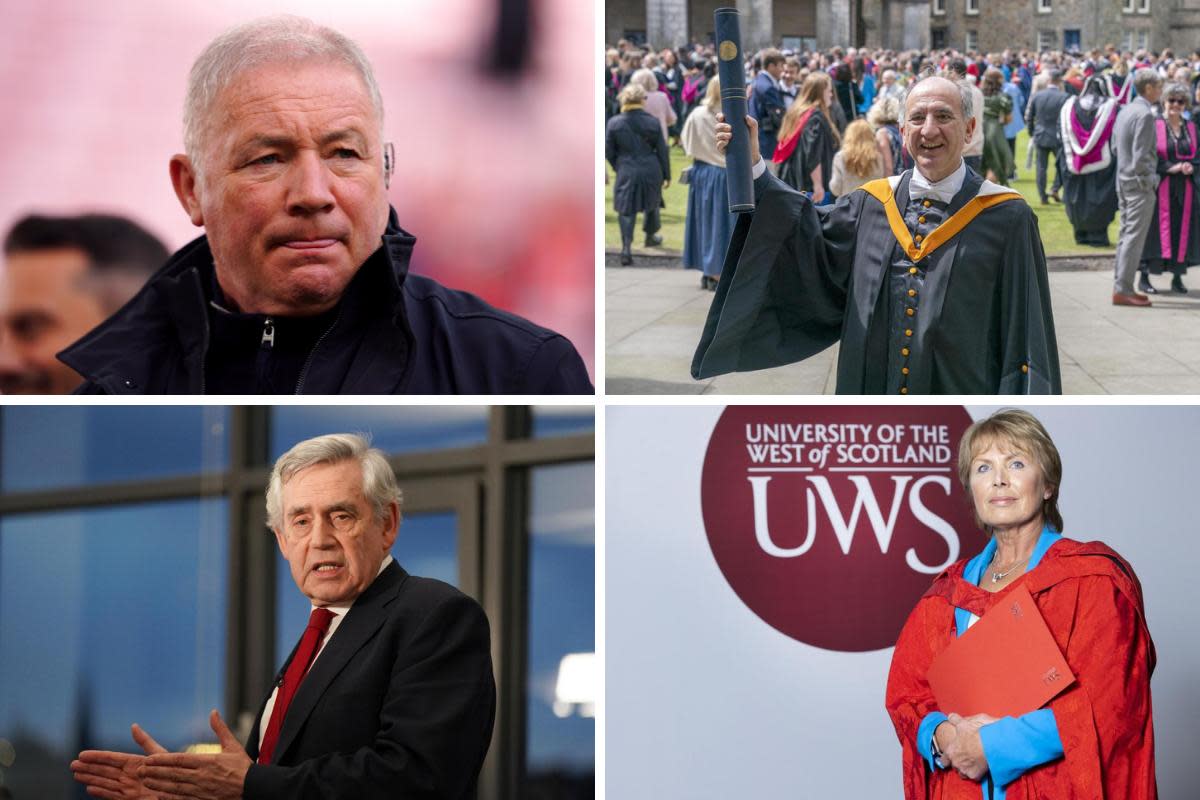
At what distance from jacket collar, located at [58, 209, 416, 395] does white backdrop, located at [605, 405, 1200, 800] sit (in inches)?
26.5

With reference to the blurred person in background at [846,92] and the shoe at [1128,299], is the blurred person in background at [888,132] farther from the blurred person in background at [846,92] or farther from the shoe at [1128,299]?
the shoe at [1128,299]

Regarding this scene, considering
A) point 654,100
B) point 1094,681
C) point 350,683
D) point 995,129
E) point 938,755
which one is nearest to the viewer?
point 1094,681

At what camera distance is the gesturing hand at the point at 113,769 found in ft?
13.4

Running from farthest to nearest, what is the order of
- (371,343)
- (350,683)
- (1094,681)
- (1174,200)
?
(1174,200) → (371,343) → (350,683) → (1094,681)

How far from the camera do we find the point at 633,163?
4336 mm

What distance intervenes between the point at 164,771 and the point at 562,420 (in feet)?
4.30

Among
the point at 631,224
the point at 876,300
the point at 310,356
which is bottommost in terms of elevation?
the point at 310,356

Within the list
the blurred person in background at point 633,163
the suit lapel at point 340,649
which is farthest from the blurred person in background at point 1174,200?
the suit lapel at point 340,649

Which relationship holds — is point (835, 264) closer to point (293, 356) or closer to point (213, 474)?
point (293, 356)

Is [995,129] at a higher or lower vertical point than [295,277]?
higher

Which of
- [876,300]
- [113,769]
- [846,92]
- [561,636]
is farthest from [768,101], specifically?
[113,769]

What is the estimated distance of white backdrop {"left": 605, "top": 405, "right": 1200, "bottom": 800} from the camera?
13.9ft

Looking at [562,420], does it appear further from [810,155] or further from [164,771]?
[164,771]

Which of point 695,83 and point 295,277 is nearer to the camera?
point 295,277
